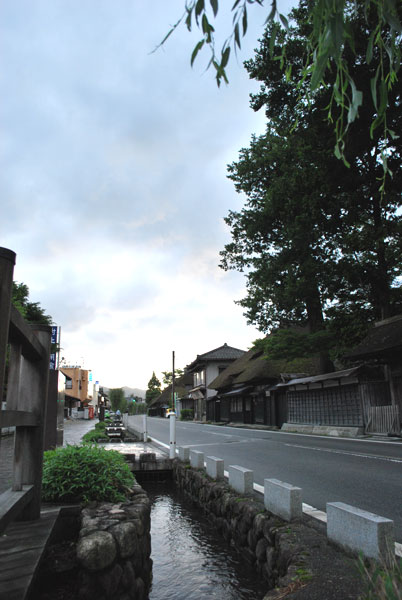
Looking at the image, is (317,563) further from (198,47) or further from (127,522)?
(198,47)

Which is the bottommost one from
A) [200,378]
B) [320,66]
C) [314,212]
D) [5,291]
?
[5,291]

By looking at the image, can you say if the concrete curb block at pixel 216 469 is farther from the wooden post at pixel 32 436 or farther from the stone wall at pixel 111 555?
the wooden post at pixel 32 436

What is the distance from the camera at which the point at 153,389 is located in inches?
4242

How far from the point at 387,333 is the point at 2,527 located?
673 inches

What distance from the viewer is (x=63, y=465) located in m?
5.32

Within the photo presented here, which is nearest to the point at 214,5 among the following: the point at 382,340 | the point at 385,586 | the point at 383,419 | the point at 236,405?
the point at 385,586

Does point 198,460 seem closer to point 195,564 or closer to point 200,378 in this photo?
point 195,564

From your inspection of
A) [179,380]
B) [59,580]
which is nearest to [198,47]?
[59,580]

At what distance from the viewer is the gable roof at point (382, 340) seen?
16141mm

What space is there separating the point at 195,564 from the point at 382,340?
1383 centimetres

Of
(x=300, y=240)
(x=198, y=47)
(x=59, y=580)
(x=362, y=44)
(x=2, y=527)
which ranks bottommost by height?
(x=59, y=580)

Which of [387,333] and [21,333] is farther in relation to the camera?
[387,333]

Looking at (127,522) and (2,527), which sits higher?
(2,527)

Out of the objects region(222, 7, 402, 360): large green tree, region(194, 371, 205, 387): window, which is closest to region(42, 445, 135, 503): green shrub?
region(222, 7, 402, 360): large green tree
